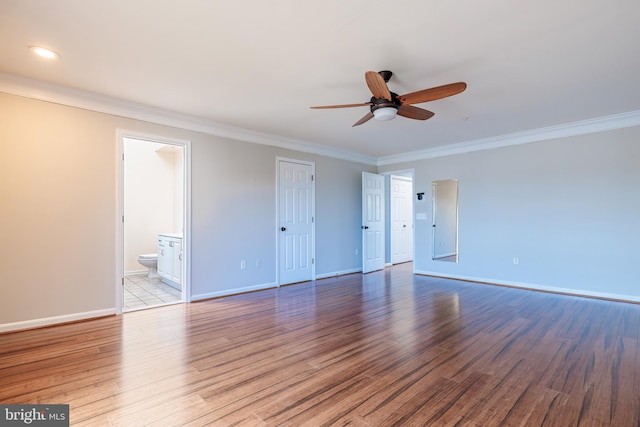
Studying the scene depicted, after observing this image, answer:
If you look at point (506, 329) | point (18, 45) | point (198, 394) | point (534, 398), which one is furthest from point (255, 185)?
point (534, 398)

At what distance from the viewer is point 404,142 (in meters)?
5.66

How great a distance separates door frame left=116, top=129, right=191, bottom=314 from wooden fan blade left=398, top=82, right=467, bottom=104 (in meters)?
3.06

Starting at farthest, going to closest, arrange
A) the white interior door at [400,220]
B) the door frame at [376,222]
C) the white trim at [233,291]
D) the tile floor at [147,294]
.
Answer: the white interior door at [400,220] < the door frame at [376,222] < the white trim at [233,291] < the tile floor at [147,294]

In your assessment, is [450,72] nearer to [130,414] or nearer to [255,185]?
[255,185]

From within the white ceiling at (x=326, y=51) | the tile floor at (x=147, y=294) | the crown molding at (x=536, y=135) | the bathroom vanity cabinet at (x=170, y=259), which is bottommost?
the tile floor at (x=147, y=294)

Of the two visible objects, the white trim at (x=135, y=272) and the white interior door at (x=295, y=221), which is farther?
the white trim at (x=135, y=272)

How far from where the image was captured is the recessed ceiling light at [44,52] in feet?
8.30

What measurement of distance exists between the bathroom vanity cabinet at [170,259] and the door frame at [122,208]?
0.69 meters

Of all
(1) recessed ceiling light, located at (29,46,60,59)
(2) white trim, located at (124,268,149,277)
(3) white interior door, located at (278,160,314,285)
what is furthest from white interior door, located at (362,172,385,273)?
(1) recessed ceiling light, located at (29,46,60,59)

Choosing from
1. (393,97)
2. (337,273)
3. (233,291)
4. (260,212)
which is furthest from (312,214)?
(393,97)

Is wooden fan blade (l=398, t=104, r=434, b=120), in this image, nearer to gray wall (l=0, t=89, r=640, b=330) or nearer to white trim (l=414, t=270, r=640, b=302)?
gray wall (l=0, t=89, r=640, b=330)

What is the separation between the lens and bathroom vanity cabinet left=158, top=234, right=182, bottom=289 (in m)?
4.99

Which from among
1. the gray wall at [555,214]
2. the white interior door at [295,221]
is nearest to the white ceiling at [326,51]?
the gray wall at [555,214]

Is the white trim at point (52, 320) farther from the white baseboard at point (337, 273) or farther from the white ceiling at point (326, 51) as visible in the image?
the white baseboard at point (337, 273)
